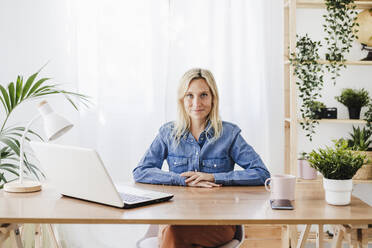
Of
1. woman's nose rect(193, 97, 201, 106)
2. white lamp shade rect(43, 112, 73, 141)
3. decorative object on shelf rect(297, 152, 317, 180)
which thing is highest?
woman's nose rect(193, 97, 201, 106)

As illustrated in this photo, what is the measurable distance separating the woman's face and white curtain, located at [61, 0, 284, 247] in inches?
35.0

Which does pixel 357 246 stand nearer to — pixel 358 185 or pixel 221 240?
pixel 221 240

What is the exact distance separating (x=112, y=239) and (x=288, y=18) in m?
2.04

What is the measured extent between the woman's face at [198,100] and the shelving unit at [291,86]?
3.10 feet

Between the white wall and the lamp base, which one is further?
the white wall

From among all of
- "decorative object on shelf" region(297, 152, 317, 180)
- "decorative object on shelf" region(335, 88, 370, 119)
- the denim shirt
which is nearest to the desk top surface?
the denim shirt

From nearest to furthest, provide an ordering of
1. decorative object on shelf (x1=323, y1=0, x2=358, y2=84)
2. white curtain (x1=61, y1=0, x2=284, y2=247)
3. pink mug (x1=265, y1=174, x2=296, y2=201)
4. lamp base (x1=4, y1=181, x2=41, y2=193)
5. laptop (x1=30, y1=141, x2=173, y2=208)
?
laptop (x1=30, y1=141, x2=173, y2=208), pink mug (x1=265, y1=174, x2=296, y2=201), lamp base (x1=4, y1=181, x2=41, y2=193), decorative object on shelf (x1=323, y1=0, x2=358, y2=84), white curtain (x1=61, y1=0, x2=284, y2=247)

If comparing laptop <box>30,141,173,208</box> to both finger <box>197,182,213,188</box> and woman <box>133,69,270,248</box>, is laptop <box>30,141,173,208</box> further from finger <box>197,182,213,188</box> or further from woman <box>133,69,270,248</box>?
woman <box>133,69,270,248</box>

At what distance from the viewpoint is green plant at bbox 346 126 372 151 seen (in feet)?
10.4

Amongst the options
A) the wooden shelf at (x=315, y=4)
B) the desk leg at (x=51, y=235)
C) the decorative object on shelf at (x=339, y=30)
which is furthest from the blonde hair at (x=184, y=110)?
the wooden shelf at (x=315, y=4)

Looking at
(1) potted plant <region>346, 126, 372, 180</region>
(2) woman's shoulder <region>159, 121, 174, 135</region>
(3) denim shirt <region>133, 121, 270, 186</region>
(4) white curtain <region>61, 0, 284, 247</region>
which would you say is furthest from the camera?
(4) white curtain <region>61, 0, 284, 247</region>

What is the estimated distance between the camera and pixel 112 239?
11.1 ft

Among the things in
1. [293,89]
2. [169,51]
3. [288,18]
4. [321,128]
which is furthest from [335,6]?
[169,51]

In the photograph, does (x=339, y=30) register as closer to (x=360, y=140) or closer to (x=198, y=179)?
(x=360, y=140)
